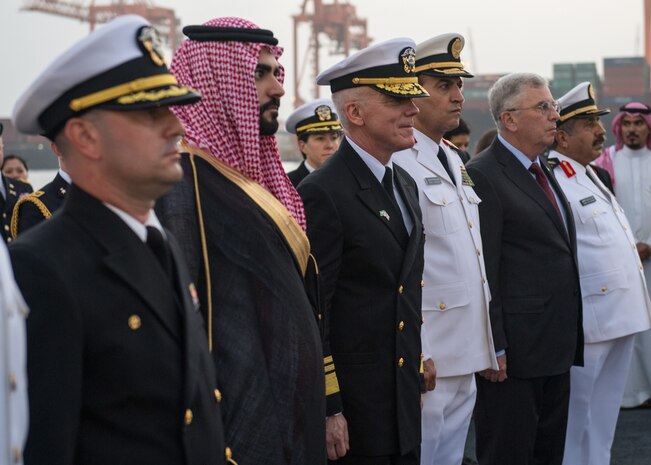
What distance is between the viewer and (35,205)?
11.9ft

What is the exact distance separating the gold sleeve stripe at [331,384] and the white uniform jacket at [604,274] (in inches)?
79.6

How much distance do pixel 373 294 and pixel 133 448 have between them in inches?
56.2

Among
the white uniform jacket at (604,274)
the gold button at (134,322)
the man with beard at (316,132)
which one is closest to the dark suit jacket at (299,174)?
the man with beard at (316,132)

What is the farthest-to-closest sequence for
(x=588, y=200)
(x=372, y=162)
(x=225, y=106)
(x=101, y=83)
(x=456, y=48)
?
(x=588, y=200)
(x=456, y=48)
(x=372, y=162)
(x=225, y=106)
(x=101, y=83)

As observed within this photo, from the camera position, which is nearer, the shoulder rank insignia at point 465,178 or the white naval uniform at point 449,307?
the white naval uniform at point 449,307

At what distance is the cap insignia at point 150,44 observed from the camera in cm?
189

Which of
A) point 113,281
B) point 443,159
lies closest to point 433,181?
point 443,159

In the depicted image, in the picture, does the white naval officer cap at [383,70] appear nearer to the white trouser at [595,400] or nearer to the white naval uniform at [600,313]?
the white naval uniform at [600,313]

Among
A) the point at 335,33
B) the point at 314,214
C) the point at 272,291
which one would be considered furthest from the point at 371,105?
the point at 335,33

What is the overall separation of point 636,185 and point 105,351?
5.49 metres

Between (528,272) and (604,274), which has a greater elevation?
(528,272)

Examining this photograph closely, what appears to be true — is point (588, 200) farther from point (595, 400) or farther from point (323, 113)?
point (323, 113)

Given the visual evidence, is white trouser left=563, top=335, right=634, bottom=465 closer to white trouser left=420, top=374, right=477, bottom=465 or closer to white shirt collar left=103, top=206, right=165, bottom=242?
white trouser left=420, top=374, right=477, bottom=465

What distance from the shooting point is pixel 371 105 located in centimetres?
333
